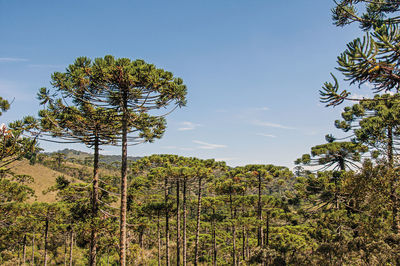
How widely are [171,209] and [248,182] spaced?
10054 mm

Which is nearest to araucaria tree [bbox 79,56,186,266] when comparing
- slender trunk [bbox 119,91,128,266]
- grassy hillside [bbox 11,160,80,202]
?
slender trunk [bbox 119,91,128,266]

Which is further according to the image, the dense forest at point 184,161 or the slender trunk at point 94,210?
the slender trunk at point 94,210

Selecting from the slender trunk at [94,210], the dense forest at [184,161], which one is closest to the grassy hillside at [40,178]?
the dense forest at [184,161]

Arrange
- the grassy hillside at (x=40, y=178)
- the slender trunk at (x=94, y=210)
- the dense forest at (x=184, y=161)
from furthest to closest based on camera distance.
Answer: the grassy hillside at (x=40, y=178), the slender trunk at (x=94, y=210), the dense forest at (x=184, y=161)

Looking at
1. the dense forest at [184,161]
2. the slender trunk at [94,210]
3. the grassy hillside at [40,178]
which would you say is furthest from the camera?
the grassy hillside at [40,178]

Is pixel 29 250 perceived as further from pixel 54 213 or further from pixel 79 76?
pixel 79 76

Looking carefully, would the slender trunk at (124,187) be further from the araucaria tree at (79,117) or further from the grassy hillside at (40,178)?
the grassy hillside at (40,178)

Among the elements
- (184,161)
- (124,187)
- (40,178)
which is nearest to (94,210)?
(124,187)

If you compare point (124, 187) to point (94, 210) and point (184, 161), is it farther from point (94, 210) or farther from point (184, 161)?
point (184, 161)

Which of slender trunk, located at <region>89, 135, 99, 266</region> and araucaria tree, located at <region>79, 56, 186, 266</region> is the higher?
araucaria tree, located at <region>79, 56, 186, 266</region>

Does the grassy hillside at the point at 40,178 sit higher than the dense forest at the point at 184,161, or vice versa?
the dense forest at the point at 184,161

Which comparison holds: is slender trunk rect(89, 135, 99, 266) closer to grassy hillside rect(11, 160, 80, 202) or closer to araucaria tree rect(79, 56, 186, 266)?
araucaria tree rect(79, 56, 186, 266)

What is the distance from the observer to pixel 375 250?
11.6 m

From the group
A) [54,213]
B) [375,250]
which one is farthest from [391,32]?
[54,213]
